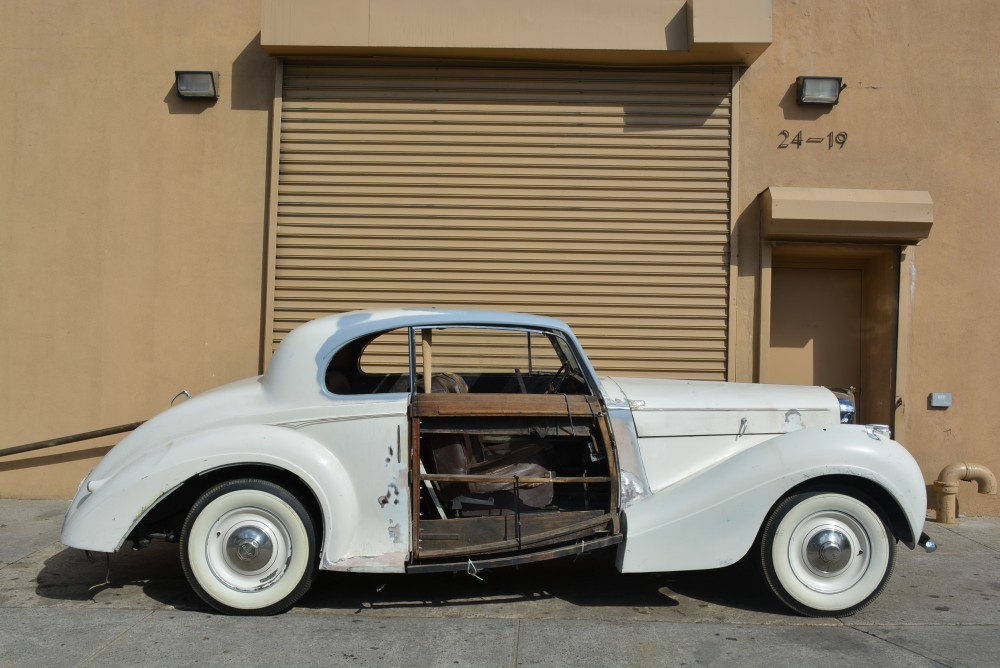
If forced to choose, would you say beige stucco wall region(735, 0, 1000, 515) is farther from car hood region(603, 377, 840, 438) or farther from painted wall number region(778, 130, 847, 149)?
car hood region(603, 377, 840, 438)

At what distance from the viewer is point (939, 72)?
709 centimetres

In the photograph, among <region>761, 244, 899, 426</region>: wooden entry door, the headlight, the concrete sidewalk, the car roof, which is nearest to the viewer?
the concrete sidewalk

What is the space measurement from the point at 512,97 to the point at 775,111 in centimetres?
235

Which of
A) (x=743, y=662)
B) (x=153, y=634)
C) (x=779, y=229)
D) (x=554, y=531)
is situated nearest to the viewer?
(x=743, y=662)

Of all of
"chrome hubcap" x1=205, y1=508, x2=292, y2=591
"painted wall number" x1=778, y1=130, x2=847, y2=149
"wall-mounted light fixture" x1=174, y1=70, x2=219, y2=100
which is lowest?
"chrome hubcap" x1=205, y1=508, x2=292, y2=591

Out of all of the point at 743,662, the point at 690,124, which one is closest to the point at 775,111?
the point at 690,124

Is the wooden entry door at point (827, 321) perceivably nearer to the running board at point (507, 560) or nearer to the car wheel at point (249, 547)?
the running board at point (507, 560)

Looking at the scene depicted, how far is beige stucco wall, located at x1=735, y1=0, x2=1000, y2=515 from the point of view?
275 inches

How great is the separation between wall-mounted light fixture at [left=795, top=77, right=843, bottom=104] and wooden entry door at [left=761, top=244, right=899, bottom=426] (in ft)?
4.38

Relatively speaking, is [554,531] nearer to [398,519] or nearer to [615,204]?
[398,519]

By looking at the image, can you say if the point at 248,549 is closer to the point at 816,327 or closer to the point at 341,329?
the point at 341,329

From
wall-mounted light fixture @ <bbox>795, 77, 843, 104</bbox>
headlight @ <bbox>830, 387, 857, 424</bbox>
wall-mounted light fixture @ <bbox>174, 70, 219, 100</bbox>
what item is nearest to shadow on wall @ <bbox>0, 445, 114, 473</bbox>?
wall-mounted light fixture @ <bbox>174, 70, 219, 100</bbox>

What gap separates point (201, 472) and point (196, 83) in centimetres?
420

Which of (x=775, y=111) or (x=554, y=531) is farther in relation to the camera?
(x=775, y=111)
